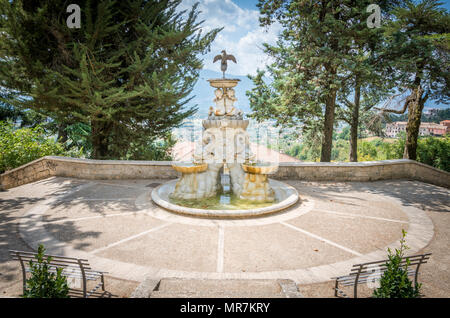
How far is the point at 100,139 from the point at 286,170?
33.7ft

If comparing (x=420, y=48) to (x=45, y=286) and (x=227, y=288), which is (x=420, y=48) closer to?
(x=227, y=288)

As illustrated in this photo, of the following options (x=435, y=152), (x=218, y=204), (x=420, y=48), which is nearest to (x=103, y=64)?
(x=218, y=204)

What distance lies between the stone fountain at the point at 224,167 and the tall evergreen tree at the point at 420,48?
723 centimetres

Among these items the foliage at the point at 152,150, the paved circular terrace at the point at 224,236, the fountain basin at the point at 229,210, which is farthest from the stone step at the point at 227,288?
the foliage at the point at 152,150

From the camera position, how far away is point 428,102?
12.2 meters

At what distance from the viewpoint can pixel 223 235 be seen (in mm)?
5043

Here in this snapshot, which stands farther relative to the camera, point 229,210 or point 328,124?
point 328,124

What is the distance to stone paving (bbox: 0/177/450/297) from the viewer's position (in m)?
3.85

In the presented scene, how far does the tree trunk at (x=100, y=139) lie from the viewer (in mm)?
12192

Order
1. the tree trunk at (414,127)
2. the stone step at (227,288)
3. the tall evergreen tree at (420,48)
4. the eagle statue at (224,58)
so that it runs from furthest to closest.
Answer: the tree trunk at (414,127) < the tall evergreen tree at (420,48) < the eagle statue at (224,58) < the stone step at (227,288)

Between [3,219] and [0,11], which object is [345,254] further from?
[0,11]

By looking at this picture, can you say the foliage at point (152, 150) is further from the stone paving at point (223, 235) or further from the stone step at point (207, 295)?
the stone step at point (207, 295)

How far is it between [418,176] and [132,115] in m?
13.8
